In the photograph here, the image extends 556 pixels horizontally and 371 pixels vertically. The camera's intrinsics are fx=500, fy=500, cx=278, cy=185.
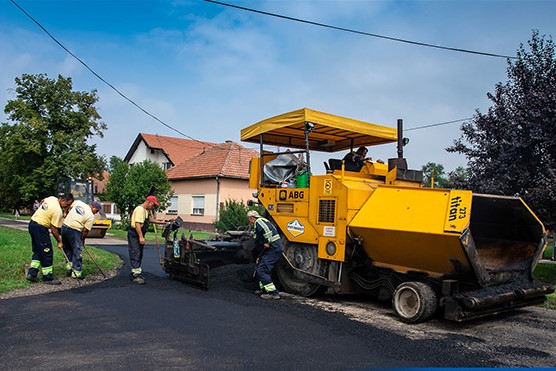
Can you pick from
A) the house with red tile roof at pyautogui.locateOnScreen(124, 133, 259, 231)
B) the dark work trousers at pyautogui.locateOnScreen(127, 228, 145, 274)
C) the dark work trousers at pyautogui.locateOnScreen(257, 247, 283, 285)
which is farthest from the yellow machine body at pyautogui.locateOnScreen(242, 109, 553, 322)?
the house with red tile roof at pyautogui.locateOnScreen(124, 133, 259, 231)

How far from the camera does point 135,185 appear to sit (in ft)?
85.3

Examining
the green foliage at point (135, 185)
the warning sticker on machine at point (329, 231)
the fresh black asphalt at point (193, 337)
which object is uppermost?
the green foliage at point (135, 185)

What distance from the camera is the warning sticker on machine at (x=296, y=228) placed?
7.64 m

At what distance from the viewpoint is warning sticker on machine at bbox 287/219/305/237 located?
25.1 ft

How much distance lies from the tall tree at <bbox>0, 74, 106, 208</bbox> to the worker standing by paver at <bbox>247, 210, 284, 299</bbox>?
2817cm

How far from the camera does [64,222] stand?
8938mm

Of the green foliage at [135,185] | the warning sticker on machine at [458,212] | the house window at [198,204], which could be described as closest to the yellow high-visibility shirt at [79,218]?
the warning sticker on machine at [458,212]

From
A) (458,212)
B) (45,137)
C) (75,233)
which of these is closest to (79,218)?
(75,233)

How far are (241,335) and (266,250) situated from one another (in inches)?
94.3

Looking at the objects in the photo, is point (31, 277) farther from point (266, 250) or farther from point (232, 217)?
point (232, 217)

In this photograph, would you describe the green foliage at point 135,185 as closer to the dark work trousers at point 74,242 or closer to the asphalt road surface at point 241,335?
the dark work trousers at point 74,242

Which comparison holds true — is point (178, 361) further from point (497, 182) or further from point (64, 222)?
point (497, 182)

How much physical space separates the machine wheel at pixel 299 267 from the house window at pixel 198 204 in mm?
23324

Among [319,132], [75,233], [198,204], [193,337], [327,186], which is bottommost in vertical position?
[193,337]
